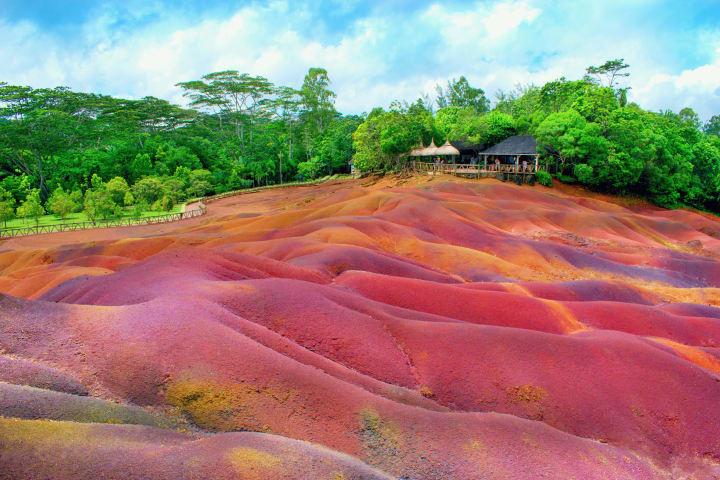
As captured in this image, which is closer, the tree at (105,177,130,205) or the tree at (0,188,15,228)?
the tree at (0,188,15,228)

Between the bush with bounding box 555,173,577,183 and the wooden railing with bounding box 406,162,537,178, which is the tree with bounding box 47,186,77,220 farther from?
the bush with bounding box 555,173,577,183

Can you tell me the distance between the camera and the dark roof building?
60.0 m

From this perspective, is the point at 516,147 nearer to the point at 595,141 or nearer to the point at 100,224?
the point at 595,141

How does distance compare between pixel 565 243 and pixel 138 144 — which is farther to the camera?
pixel 138 144

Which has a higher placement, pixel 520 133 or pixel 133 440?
pixel 520 133

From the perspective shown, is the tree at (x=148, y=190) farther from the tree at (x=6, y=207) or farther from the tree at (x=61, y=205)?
the tree at (x=6, y=207)

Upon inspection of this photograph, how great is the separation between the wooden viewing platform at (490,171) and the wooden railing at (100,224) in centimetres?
2868

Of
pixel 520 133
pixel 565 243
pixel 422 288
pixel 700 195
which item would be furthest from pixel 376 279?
pixel 700 195

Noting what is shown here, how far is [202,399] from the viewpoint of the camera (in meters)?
10.7

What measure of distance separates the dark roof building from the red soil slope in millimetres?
35914

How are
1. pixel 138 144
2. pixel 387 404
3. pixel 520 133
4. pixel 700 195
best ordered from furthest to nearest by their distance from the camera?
pixel 138 144
pixel 520 133
pixel 700 195
pixel 387 404

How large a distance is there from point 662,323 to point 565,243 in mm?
15968

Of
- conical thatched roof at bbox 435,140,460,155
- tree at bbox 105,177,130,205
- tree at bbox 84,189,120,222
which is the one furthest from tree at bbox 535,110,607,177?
tree at bbox 105,177,130,205

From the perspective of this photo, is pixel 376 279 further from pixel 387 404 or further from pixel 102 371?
pixel 102 371
